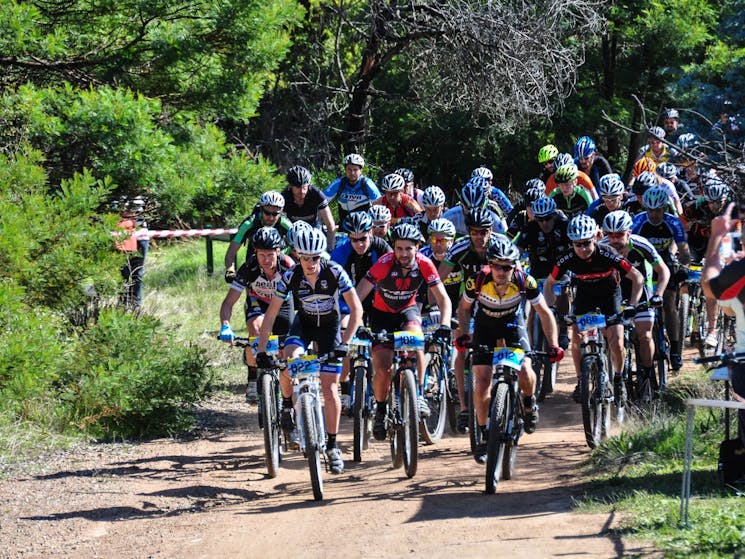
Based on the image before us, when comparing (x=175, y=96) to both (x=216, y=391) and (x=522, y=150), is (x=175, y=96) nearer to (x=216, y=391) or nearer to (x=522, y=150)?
(x=216, y=391)

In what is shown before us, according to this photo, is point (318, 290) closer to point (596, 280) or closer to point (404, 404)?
point (404, 404)

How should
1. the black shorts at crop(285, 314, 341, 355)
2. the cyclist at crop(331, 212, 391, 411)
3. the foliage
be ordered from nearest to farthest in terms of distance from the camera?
the black shorts at crop(285, 314, 341, 355), the cyclist at crop(331, 212, 391, 411), the foliage

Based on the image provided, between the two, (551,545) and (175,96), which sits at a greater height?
(175,96)

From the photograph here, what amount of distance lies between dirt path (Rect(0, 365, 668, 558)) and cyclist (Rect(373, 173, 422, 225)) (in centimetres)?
345

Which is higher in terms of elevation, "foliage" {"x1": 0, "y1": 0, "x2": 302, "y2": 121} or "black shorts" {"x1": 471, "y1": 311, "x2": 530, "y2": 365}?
"foliage" {"x1": 0, "y1": 0, "x2": 302, "y2": 121}

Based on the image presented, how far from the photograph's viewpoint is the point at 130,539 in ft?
27.3

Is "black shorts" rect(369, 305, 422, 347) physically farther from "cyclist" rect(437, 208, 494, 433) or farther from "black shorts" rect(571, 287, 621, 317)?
"black shorts" rect(571, 287, 621, 317)

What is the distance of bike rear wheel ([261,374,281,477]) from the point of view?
31.0ft

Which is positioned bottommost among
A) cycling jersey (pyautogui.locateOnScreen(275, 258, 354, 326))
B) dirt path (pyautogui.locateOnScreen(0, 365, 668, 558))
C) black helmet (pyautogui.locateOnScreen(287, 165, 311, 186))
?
dirt path (pyautogui.locateOnScreen(0, 365, 668, 558))

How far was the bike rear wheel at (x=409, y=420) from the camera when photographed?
358 inches

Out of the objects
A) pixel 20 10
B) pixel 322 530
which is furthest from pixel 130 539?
pixel 20 10

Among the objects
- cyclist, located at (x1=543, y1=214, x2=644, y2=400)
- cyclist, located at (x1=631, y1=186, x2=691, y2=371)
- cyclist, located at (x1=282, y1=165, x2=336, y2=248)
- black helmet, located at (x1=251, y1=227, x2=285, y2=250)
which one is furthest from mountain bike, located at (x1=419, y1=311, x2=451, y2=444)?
cyclist, located at (x1=631, y1=186, x2=691, y2=371)

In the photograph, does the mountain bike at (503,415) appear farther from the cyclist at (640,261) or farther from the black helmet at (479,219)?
the cyclist at (640,261)

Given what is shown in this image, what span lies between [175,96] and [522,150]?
10.9 meters
